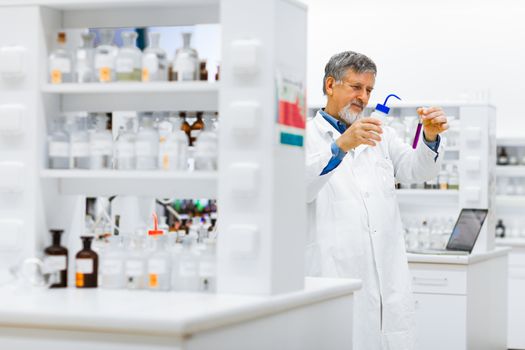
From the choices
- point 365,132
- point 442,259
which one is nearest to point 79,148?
point 365,132

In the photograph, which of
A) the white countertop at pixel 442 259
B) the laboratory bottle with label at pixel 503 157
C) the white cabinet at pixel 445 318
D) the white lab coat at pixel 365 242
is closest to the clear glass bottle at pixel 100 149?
the white lab coat at pixel 365 242

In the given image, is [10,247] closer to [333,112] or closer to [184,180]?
[184,180]

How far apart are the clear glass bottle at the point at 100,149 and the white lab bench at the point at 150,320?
46cm

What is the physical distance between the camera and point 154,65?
10.5 feet

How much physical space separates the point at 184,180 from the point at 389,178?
4.22 feet

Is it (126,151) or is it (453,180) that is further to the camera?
(453,180)

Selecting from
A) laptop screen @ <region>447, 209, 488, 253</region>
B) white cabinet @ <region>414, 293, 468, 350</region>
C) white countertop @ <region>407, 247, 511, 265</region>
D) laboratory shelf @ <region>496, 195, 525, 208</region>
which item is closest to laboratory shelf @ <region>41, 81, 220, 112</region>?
white countertop @ <region>407, 247, 511, 265</region>

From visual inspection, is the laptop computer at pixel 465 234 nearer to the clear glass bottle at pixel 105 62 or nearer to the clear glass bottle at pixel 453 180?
the clear glass bottle at pixel 453 180

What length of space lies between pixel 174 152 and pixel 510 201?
19.2 feet

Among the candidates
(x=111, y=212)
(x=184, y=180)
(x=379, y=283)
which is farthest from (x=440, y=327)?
(x=184, y=180)

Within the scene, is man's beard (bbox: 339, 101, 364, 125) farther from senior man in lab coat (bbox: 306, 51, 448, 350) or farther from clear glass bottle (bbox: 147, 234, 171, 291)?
clear glass bottle (bbox: 147, 234, 171, 291)

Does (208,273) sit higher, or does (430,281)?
(208,273)

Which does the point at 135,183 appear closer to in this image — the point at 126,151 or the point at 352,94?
the point at 126,151

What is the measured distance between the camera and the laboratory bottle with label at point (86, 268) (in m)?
3.20
